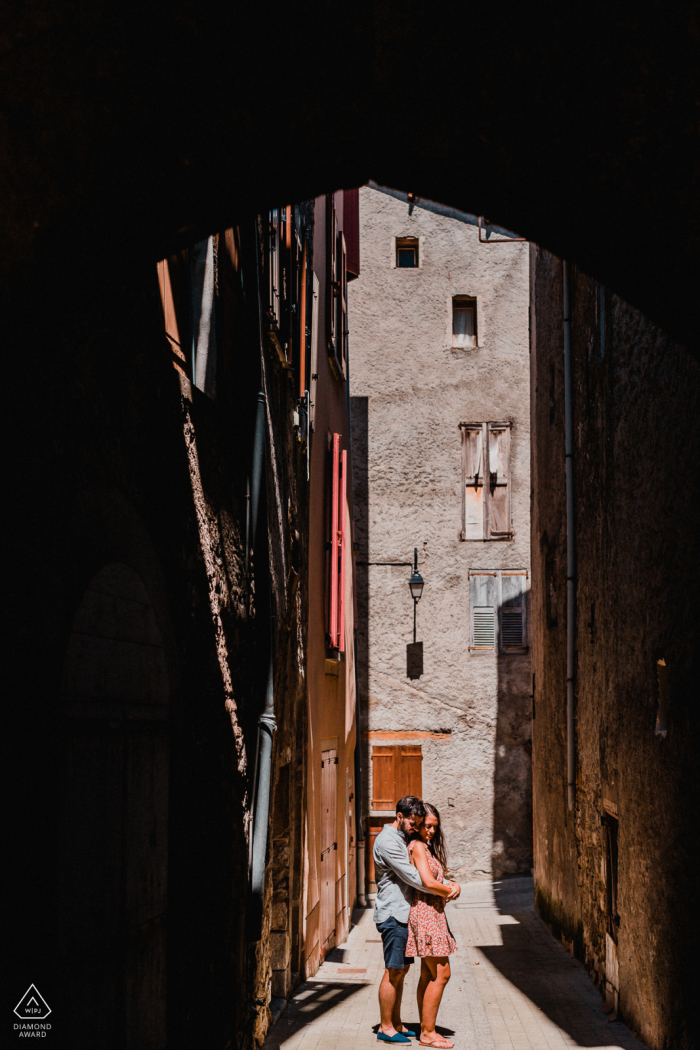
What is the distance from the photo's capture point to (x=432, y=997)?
5.98 m

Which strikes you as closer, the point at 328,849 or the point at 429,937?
the point at 429,937

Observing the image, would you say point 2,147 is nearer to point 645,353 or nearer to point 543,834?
point 645,353

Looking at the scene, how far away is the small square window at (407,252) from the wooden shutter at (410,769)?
25.2ft

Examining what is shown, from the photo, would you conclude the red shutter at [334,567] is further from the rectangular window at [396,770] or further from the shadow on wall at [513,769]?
the shadow on wall at [513,769]

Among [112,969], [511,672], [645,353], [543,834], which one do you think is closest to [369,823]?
[511,672]

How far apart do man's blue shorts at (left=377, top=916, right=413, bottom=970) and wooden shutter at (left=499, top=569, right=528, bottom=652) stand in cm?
1029

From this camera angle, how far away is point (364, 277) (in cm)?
1722

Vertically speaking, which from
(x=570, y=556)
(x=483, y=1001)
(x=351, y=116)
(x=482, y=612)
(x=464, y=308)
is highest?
(x=464, y=308)

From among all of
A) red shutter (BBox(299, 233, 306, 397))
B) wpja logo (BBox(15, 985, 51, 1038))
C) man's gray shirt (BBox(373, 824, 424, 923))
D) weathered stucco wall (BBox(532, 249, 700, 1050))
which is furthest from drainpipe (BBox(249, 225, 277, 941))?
wpja logo (BBox(15, 985, 51, 1038))

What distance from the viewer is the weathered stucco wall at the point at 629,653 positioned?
529cm

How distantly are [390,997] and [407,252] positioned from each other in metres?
13.5

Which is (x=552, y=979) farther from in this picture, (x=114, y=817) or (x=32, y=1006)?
(x=32, y=1006)

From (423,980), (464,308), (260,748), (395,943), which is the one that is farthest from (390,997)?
(464,308)

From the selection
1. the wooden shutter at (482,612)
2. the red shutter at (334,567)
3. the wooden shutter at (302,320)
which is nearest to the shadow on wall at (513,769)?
the wooden shutter at (482,612)
